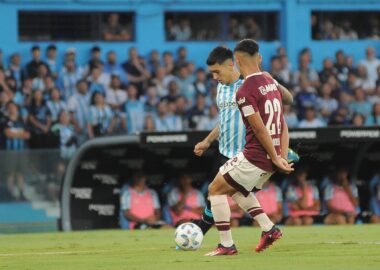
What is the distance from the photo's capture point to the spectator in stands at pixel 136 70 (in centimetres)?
2553

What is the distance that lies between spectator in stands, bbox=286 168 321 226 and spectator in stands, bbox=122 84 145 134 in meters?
4.10

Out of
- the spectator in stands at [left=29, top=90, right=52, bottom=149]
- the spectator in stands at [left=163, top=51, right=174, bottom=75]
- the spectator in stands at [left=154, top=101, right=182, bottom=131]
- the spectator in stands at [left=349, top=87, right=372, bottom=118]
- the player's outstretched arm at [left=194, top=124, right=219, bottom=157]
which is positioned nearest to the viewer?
the player's outstretched arm at [left=194, top=124, right=219, bottom=157]

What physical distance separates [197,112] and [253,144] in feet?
42.2

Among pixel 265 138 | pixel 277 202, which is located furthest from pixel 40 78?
pixel 265 138

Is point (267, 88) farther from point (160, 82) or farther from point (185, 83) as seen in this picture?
point (185, 83)

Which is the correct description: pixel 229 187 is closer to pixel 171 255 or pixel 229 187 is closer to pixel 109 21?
pixel 171 255

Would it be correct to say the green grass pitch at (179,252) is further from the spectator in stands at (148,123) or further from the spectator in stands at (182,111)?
the spectator in stands at (182,111)

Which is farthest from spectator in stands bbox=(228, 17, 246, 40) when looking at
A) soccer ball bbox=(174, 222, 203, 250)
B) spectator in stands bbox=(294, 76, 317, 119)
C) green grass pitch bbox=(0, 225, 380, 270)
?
soccer ball bbox=(174, 222, 203, 250)

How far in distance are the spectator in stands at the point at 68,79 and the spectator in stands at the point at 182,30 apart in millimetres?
4392

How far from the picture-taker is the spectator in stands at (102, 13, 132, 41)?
2767 cm

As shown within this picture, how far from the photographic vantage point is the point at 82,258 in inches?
480

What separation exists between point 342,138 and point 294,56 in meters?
8.43

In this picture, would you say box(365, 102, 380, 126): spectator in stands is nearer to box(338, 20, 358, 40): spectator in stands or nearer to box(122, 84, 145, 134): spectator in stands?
box(338, 20, 358, 40): spectator in stands

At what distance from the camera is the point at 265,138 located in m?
11.4
